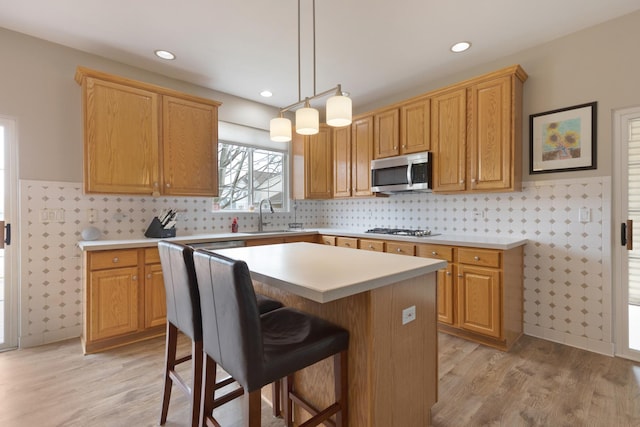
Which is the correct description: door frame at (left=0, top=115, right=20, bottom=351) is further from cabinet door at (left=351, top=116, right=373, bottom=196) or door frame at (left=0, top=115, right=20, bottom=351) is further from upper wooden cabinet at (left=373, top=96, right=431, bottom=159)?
upper wooden cabinet at (left=373, top=96, right=431, bottom=159)

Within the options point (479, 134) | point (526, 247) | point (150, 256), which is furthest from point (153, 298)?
point (526, 247)

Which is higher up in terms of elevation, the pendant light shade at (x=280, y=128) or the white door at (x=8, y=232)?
the pendant light shade at (x=280, y=128)

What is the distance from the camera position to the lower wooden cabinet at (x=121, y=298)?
8.18 feet

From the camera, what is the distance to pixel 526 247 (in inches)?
114

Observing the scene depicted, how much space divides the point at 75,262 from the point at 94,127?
1253 mm

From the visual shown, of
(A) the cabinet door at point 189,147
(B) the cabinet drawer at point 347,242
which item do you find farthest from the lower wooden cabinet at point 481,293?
(A) the cabinet door at point 189,147

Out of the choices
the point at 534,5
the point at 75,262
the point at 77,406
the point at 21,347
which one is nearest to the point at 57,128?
the point at 75,262

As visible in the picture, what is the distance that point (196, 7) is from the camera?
2.25 meters

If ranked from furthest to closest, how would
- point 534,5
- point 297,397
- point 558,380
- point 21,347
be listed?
point 21,347 < point 534,5 < point 558,380 < point 297,397

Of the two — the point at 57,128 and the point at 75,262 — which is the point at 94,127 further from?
the point at 75,262

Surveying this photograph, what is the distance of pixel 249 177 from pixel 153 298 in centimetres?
197

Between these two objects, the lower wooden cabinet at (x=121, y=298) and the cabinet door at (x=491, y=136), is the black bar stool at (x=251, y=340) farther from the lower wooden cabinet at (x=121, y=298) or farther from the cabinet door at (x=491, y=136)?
the cabinet door at (x=491, y=136)

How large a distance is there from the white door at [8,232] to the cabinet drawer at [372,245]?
10.5ft

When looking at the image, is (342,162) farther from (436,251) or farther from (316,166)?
(436,251)
